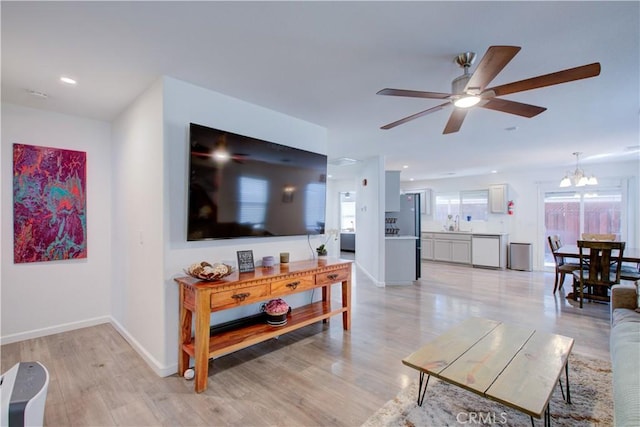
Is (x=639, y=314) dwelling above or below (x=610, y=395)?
above

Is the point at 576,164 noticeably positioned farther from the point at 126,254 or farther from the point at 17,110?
the point at 17,110

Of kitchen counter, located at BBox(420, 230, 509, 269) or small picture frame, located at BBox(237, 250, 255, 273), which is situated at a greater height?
small picture frame, located at BBox(237, 250, 255, 273)

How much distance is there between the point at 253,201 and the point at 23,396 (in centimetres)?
195

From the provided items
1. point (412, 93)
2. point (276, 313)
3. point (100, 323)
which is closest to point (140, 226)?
point (276, 313)

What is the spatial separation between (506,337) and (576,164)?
632 cm

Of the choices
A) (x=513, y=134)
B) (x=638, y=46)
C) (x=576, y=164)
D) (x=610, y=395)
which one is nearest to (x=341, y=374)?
(x=610, y=395)

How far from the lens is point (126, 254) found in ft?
10.6

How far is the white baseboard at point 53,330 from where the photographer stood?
10.3 feet

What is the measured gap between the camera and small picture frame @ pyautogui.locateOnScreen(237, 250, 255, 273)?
106 inches

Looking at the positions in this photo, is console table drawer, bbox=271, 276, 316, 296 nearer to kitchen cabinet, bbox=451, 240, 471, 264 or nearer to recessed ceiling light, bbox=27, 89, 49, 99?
recessed ceiling light, bbox=27, 89, 49, 99

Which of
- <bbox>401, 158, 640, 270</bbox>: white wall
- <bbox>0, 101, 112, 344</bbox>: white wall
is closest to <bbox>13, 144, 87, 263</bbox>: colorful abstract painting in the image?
<bbox>0, 101, 112, 344</bbox>: white wall

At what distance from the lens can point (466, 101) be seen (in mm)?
2057

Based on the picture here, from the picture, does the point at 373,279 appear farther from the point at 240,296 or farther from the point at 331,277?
the point at 240,296

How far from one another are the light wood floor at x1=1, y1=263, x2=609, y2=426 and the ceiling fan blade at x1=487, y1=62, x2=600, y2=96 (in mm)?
2219
